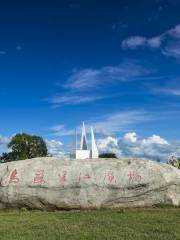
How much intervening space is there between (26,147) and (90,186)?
29.5 meters

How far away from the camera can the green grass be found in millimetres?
9820

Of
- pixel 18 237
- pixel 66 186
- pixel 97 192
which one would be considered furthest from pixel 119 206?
pixel 18 237

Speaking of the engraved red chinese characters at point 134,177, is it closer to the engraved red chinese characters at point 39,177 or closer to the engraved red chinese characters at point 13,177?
the engraved red chinese characters at point 39,177

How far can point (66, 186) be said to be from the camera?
15.6m

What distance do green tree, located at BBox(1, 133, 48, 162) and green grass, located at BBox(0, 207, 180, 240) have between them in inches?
1158

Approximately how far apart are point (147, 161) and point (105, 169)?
5.42 ft

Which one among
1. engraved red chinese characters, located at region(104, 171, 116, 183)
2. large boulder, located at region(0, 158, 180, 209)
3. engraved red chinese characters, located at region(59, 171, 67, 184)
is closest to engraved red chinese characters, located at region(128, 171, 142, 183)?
large boulder, located at region(0, 158, 180, 209)

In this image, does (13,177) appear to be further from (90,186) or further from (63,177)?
(90,186)

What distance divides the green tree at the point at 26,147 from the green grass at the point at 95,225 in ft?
96.5

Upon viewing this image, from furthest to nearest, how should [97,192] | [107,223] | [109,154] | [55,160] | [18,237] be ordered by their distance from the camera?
[109,154] → [55,160] → [97,192] → [107,223] → [18,237]

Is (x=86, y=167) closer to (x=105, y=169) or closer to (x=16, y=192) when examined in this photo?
(x=105, y=169)

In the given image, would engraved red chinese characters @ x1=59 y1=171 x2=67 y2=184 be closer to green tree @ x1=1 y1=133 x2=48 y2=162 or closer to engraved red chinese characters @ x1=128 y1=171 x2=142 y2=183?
engraved red chinese characters @ x1=128 y1=171 x2=142 y2=183

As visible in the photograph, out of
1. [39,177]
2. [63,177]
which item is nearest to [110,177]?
[63,177]

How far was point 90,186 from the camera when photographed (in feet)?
51.0
